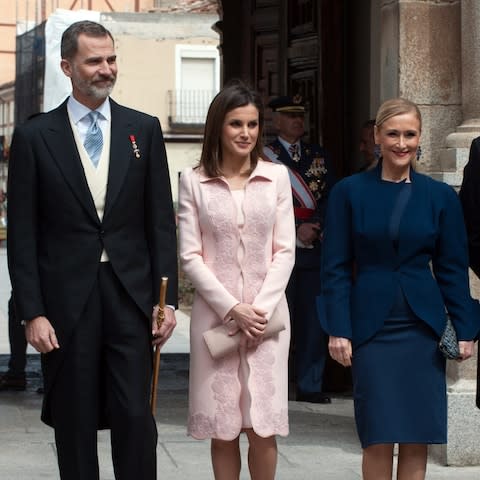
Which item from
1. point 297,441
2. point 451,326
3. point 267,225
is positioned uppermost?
point 267,225

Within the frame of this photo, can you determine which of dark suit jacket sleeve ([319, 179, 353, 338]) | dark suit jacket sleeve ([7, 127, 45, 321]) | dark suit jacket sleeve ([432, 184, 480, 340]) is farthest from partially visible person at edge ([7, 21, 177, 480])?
dark suit jacket sleeve ([432, 184, 480, 340])

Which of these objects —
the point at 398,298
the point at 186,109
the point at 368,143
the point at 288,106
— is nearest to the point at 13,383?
the point at 288,106

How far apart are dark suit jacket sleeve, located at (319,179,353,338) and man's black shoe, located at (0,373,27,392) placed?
5.44m

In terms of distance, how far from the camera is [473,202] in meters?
6.13

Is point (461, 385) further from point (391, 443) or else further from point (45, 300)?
point (45, 300)

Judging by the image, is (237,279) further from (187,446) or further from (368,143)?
(368,143)

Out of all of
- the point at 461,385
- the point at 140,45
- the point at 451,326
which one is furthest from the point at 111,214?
the point at 140,45

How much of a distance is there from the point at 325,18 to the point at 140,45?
132 feet

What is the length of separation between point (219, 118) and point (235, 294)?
2.32ft

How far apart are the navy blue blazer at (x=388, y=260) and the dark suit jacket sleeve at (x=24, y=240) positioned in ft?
3.60

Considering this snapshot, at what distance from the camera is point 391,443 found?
603 centimetres

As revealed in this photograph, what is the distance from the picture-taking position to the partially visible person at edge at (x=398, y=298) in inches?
237

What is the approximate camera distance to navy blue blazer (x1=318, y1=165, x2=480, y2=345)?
6004 mm

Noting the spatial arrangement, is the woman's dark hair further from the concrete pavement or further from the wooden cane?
the concrete pavement
